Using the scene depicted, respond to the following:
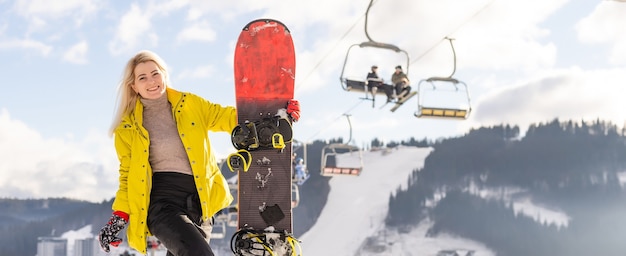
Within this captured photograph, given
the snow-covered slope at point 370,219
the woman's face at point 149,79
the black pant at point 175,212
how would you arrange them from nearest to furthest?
the black pant at point 175,212
the woman's face at point 149,79
the snow-covered slope at point 370,219

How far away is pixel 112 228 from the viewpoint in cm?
383

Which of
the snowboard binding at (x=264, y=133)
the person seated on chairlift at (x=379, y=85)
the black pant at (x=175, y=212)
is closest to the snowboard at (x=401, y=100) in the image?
the person seated on chairlift at (x=379, y=85)

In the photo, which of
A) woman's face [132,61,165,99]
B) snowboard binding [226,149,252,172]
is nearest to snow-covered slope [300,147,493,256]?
snowboard binding [226,149,252,172]

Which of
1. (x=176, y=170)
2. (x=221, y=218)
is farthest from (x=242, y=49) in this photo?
(x=221, y=218)

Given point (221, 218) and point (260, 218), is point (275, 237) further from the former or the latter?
point (221, 218)

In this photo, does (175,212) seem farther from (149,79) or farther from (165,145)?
(149,79)

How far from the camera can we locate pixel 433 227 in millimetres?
131750

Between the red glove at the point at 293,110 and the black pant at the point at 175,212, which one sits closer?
the black pant at the point at 175,212

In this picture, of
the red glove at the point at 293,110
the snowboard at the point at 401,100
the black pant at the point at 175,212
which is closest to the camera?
the black pant at the point at 175,212

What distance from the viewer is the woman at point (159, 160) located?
12.5 ft

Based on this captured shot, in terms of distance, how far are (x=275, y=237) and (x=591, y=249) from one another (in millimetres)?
133978

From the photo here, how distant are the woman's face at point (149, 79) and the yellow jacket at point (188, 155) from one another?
0.09 m

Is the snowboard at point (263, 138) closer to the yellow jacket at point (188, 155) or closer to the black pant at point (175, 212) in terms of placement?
the yellow jacket at point (188, 155)

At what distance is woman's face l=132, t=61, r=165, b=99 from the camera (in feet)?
12.8
